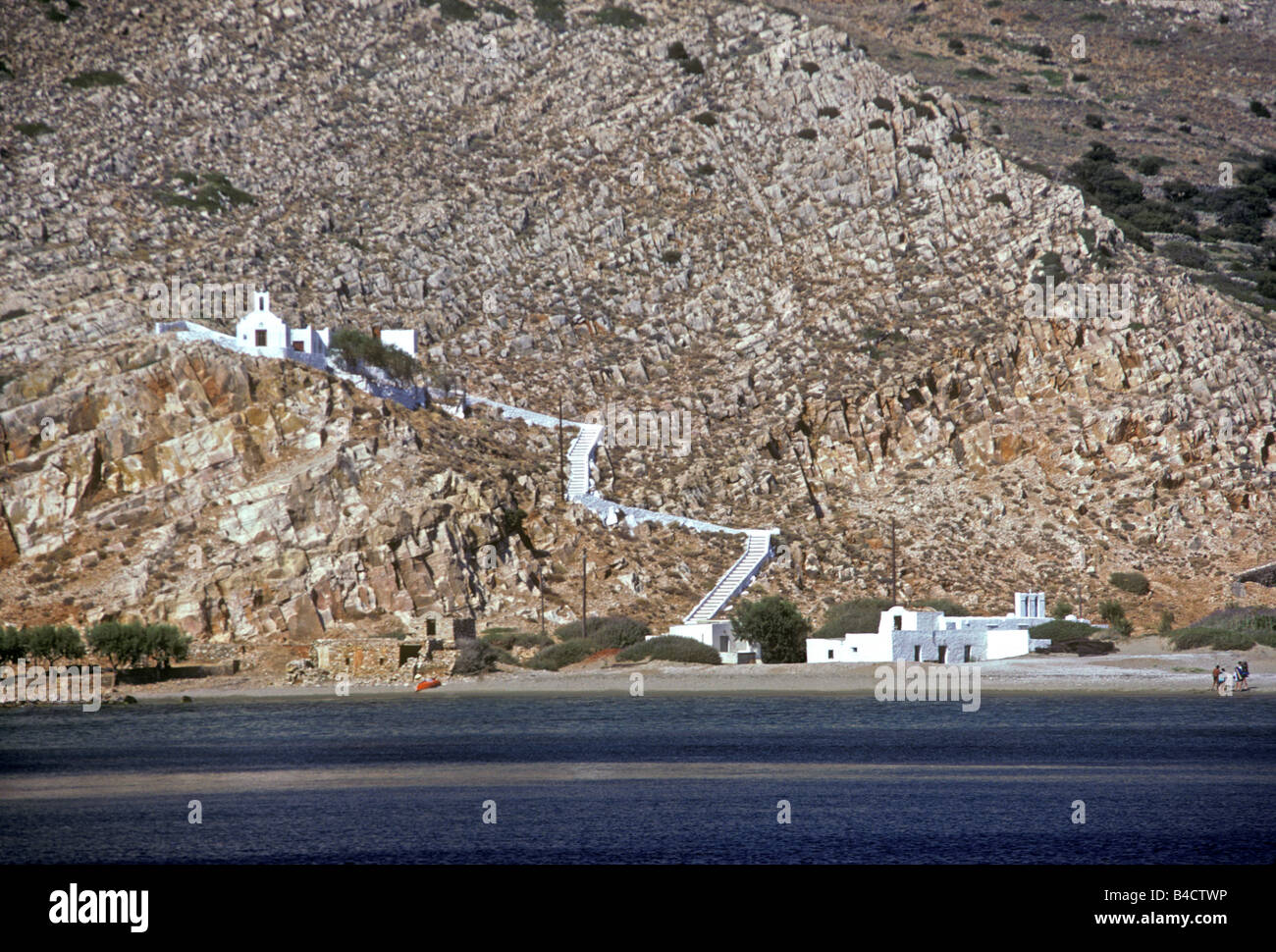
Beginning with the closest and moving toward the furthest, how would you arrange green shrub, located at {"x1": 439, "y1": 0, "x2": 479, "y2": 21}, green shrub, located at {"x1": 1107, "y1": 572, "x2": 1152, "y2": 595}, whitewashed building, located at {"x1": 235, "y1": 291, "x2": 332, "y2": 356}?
1. green shrub, located at {"x1": 1107, "y1": 572, "x2": 1152, "y2": 595}
2. whitewashed building, located at {"x1": 235, "y1": 291, "x2": 332, "y2": 356}
3. green shrub, located at {"x1": 439, "y1": 0, "x2": 479, "y2": 21}

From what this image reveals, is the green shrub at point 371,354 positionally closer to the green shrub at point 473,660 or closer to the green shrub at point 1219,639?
the green shrub at point 473,660

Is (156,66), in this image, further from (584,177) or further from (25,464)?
(25,464)

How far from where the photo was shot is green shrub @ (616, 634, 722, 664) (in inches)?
2415

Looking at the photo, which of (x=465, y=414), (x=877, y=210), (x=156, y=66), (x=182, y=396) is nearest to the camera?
(x=182, y=396)

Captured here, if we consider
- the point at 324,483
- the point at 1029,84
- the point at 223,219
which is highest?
the point at 1029,84

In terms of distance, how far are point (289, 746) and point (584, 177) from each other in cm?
5919

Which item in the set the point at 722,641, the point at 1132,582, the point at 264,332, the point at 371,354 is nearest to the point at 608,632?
the point at 722,641

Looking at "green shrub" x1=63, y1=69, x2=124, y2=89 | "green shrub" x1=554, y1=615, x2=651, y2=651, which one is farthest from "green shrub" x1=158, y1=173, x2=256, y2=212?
"green shrub" x1=554, y1=615, x2=651, y2=651

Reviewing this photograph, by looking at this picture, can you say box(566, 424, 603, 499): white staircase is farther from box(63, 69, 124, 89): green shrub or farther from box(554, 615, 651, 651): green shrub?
box(63, 69, 124, 89): green shrub

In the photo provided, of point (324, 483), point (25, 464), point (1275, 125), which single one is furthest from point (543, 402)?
point (1275, 125)

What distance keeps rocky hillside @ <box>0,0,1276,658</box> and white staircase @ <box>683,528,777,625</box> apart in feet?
3.54

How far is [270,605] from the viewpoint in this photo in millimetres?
60625

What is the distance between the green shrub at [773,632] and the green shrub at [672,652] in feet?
6.35

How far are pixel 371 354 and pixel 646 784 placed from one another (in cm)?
4461
